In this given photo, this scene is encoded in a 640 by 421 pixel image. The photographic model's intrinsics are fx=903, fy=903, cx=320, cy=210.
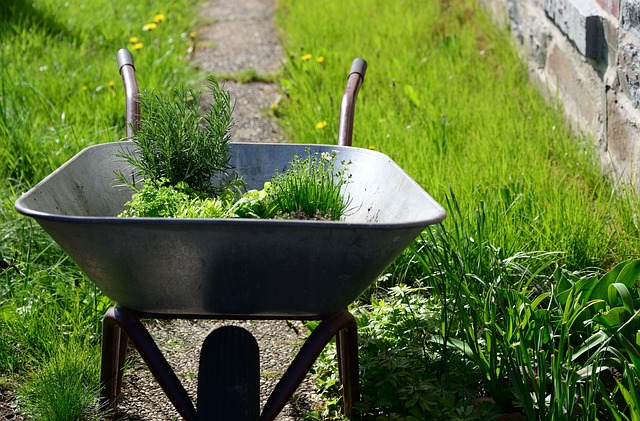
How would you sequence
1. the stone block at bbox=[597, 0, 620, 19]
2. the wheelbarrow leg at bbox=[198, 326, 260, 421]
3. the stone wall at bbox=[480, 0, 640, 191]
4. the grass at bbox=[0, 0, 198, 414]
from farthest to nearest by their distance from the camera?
the stone block at bbox=[597, 0, 620, 19] → the stone wall at bbox=[480, 0, 640, 191] → the grass at bbox=[0, 0, 198, 414] → the wheelbarrow leg at bbox=[198, 326, 260, 421]

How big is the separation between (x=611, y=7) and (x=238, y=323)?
64.0 inches

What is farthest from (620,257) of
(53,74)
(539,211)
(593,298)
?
(53,74)

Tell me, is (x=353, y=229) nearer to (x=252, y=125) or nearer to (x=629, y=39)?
(x=629, y=39)

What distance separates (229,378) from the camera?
5.62ft

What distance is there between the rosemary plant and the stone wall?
54.5 inches

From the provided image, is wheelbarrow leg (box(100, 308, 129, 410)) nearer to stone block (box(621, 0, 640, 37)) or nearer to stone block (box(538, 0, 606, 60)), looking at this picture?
stone block (box(621, 0, 640, 37))

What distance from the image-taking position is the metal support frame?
1.75 meters

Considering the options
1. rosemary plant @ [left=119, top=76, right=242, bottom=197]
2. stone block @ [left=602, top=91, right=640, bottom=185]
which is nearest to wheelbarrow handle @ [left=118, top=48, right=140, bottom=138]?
rosemary plant @ [left=119, top=76, right=242, bottom=197]

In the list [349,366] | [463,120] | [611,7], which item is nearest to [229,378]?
[349,366]

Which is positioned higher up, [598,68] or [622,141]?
[598,68]

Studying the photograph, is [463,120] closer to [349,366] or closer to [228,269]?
[349,366]

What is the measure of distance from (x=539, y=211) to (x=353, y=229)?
1.28 metres

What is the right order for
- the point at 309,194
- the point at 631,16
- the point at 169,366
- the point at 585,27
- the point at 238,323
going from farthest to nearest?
Result: the point at 585,27 → the point at 631,16 → the point at 238,323 → the point at 309,194 → the point at 169,366

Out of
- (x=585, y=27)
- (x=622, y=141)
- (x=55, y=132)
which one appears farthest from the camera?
(x=55, y=132)
